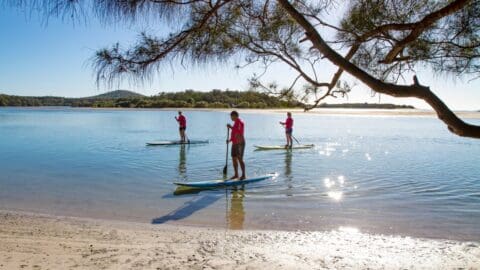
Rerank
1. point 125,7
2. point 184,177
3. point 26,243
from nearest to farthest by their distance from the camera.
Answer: point 125,7
point 26,243
point 184,177

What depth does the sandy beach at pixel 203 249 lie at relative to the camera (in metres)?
4.81

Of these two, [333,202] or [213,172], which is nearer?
[333,202]

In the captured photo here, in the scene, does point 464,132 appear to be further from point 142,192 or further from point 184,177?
point 184,177

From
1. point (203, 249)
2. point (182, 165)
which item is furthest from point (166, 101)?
point (203, 249)

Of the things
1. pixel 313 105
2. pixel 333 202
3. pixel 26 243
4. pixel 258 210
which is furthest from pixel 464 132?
pixel 333 202

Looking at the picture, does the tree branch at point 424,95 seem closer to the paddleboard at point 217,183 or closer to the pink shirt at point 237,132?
the pink shirt at point 237,132

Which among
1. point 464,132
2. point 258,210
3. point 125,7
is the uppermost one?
point 125,7

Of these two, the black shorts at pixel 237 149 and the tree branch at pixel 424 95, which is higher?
the tree branch at pixel 424 95

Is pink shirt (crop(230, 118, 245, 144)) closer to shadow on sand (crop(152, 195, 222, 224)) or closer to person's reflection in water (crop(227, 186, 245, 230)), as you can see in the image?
person's reflection in water (crop(227, 186, 245, 230))

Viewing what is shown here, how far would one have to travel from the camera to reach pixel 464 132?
2.51 metres

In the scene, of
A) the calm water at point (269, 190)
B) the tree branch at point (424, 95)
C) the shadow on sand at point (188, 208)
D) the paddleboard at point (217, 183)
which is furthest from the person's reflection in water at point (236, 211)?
the tree branch at point (424, 95)

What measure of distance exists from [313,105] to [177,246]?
9.56 ft

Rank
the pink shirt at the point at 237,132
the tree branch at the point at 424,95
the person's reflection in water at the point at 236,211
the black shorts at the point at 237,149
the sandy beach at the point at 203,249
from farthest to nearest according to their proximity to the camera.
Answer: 1. the black shorts at the point at 237,149
2. the pink shirt at the point at 237,132
3. the person's reflection in water at the point at 236,211
4. the sandy beach at the point at 203,249
5. the tree branch at the point at 424,95

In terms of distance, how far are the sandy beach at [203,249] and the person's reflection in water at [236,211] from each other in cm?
45
